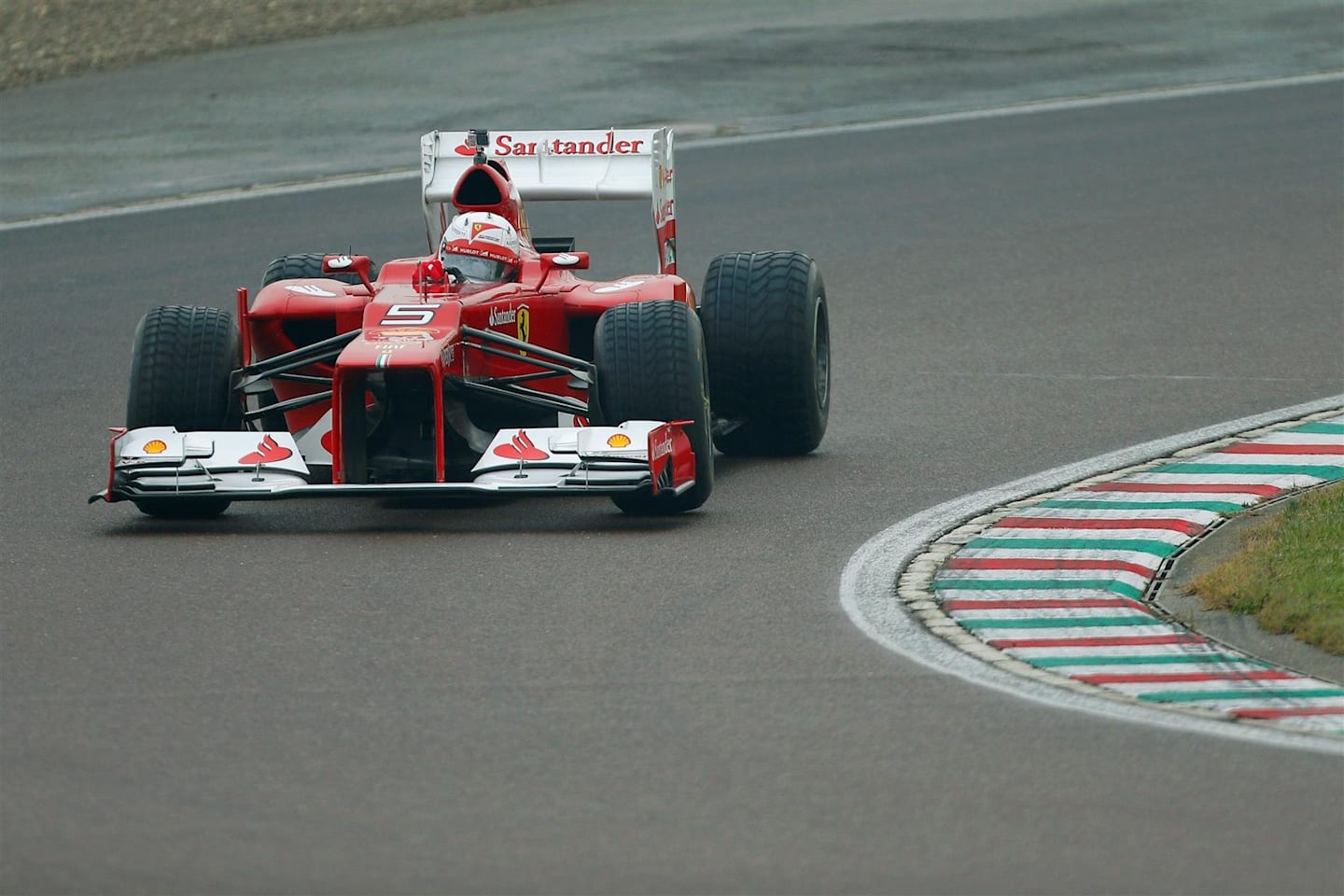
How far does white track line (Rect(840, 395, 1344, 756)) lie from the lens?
7.20 m

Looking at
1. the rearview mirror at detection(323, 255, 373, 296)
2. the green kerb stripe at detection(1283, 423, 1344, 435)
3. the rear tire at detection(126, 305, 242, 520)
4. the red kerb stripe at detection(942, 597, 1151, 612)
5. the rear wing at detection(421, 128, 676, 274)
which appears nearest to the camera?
the red kerb stripe at detection(942, 597, 1151, 612)

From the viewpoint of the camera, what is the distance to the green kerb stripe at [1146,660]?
312 inches

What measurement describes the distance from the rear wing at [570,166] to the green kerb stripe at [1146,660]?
492cm

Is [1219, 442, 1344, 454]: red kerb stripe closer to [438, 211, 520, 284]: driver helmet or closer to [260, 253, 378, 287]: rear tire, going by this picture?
[438, 211, 520, 284]: driver helmet

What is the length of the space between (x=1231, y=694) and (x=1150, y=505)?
3072mm

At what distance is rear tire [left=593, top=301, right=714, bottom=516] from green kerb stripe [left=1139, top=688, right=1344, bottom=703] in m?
3.23

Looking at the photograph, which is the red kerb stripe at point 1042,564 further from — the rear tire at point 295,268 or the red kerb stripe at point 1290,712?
the rear tire at point 295,268

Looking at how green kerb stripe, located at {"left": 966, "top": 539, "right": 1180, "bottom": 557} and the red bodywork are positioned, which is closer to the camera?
green kerb stripe, located at {"left": 966, "top": 539, "right": 1180, "bottom": 557}

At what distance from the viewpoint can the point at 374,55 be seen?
27.1 m

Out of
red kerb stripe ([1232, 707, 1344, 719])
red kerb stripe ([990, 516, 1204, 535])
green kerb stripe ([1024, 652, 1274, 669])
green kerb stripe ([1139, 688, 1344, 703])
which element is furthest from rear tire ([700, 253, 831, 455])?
red kerb stripe ([1232, 707, 1344, 719])

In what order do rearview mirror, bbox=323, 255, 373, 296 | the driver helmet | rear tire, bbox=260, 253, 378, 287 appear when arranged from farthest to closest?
rear tire, bbox=260, 253, 378, 287, the driver helmet, rearview mirror, bbox=323, 255, 373, 296

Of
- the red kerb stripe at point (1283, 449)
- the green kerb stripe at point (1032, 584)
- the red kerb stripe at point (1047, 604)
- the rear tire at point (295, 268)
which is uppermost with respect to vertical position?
the rear tire at point (295, 268)

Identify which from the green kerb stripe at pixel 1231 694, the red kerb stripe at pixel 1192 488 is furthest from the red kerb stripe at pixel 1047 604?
the red kerb stripe at pixel 1192 488

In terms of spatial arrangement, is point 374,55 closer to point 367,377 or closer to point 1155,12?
point 1155,12
